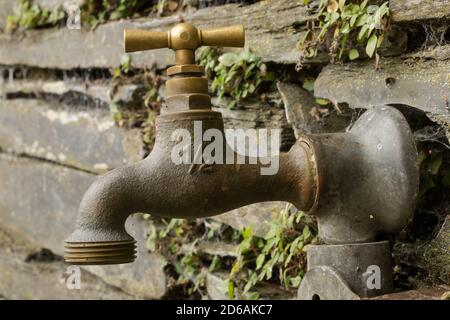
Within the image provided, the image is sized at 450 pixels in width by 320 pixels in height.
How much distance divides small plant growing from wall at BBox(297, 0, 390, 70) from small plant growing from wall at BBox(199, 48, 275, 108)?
0.19 m

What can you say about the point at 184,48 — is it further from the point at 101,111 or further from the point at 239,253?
the point at 101,111

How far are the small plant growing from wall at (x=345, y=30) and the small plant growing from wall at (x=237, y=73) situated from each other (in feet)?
0.62

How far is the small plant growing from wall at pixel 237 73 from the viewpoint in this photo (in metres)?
2.10

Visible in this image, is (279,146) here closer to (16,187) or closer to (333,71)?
(333,71)

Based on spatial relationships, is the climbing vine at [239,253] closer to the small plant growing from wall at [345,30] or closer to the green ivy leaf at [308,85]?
the green ivy leaf at [308,85]

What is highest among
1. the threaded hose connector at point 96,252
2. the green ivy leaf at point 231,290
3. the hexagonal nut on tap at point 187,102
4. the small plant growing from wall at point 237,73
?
the small plant growing from wall at point 237,73

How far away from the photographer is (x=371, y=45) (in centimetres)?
173

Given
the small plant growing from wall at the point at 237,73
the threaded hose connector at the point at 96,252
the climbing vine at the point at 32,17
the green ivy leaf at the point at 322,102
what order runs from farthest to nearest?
the climbing vine at the point at 32,17, the small plant growing from wall at the point at 237,73, the green ivy leaf at the point at 322,102, the threaded hose connector at the point at 96,252

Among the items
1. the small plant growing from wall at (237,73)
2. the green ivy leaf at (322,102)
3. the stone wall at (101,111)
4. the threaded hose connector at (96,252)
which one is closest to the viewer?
the threaded hose connector at (96,252)

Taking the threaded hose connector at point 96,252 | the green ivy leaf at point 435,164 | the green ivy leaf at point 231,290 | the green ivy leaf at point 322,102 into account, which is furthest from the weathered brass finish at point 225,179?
the green ivy leaf at point 231,290

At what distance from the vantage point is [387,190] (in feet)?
5.55

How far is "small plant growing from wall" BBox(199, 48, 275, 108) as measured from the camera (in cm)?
210

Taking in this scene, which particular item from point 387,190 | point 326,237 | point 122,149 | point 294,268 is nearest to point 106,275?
point 122,149

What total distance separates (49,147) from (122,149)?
51 cm
